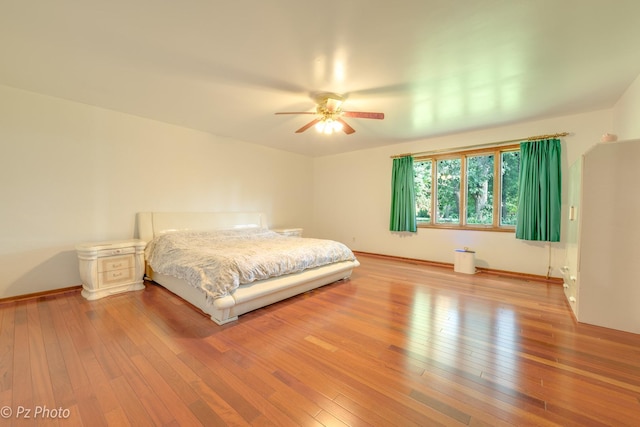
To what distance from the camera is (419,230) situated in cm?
Result: 562

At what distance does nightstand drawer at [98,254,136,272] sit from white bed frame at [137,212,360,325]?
0.43 meters

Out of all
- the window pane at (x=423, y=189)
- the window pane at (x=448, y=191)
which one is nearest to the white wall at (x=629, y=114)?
the window pane at (x=448, y=191)

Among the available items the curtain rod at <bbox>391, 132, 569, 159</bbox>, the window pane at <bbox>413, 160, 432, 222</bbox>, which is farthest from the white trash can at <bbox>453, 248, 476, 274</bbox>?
the curtain rod at <bbox>391, 132, 569, 159</bbox>

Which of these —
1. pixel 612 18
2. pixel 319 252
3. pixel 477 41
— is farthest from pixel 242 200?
pixel 612 18

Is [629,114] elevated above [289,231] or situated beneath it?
elevated above

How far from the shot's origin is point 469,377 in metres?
1.83

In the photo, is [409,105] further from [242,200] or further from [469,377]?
[242,200]

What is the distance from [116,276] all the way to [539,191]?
259 inches

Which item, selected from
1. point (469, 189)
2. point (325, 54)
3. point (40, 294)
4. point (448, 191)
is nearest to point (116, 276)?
point (40, 294)

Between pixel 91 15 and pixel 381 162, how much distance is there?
5.34 m

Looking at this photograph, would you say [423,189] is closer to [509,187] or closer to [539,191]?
[509,187]

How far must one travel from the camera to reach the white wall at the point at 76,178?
3188 mm

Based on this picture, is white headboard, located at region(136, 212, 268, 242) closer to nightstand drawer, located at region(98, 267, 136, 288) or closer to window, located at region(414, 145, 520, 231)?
nightstand drawer, located at region(98, 267, 136, 288)

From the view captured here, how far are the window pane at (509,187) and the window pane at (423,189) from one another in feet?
4.35
